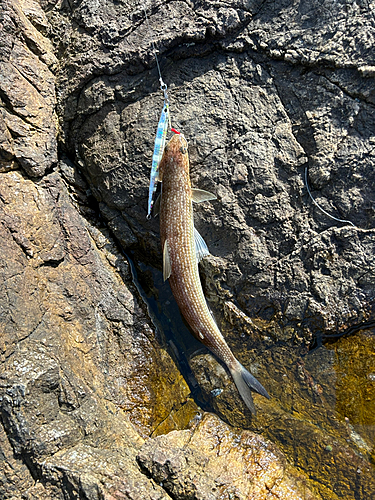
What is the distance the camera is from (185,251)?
403 cm

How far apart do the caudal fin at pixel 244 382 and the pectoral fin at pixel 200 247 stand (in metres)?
1.35

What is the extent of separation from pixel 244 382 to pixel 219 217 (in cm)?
200

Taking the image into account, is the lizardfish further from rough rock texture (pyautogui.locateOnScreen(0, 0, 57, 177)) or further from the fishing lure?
rough rock texture (pyautogui.locateOnScreen(0, 0, 57, 177))

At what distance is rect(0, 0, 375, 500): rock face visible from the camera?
12.2 feet

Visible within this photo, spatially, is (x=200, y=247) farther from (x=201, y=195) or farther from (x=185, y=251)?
(x=201, y=195)

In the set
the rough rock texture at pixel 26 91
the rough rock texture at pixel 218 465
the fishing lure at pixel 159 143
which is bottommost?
the rough rock texture at pixel 218 465

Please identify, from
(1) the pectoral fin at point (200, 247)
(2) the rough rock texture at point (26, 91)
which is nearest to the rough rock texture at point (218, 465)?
(1) the pectoral fin at point (200, 247)

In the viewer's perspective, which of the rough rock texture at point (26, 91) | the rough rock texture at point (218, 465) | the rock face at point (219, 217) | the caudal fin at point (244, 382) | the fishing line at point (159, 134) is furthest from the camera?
the fishing line at point (159, 134)

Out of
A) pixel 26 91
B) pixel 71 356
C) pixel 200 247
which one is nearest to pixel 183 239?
pixel 200 247

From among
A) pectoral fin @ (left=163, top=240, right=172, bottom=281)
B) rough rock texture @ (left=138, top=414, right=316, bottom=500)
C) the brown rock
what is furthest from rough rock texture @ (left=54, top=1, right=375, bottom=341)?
rough rock texture @ (left=138, top=414, right=316, bottom=500)

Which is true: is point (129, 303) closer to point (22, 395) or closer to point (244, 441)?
point (22, 395)

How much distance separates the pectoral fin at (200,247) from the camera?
13.6 ft

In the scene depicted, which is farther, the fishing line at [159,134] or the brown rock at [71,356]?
the fishing line at [159,134]

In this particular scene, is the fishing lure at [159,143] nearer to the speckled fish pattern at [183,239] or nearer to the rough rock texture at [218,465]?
the speckled fish pattern at [183,239]
